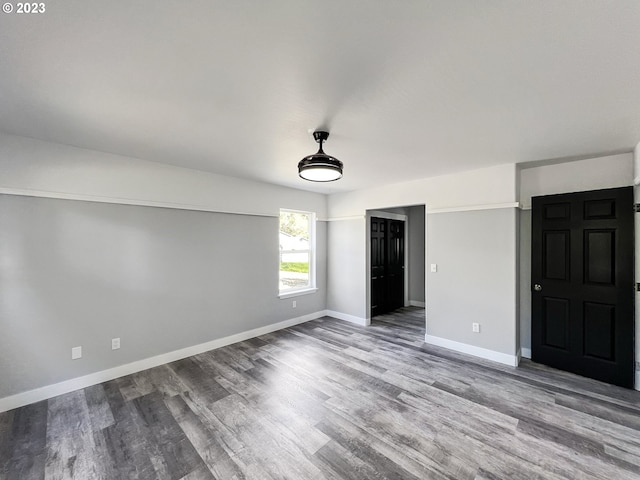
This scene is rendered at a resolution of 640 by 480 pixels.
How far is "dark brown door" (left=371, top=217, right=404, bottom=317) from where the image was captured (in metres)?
5.56

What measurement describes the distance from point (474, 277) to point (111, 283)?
454cm

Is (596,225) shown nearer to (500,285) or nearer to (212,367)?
(500,285)

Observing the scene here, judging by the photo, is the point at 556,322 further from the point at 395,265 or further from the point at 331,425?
the point at 395,265

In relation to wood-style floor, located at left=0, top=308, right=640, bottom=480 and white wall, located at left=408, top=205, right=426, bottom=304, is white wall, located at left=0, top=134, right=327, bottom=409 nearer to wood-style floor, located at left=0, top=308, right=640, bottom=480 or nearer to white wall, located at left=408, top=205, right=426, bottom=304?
wood-style floor, located at left=0, top=308, right=640, bottom=480

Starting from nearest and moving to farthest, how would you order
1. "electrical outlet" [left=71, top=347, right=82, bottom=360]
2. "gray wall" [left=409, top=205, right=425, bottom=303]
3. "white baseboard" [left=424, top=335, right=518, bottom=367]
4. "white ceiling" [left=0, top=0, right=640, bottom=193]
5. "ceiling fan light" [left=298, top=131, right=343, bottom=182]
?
"white ceiling" [left=0, top=0, right=640, bottom=193] → "ceiling fan light" [left=298, top=131, right=343, bottom=182] → "electrical outlet" [left=71, top=347, right=82, bottom=360] → "white baseboard" [left=424, top=335, right=518, bottom=367] → "gray wall" [left=409, top=205, right=425, bottom=303]

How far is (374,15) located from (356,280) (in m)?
4.33

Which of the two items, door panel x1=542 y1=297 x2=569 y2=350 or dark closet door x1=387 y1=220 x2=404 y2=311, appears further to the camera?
dark closet door x1=387 y1=220 x2=404 y2=311

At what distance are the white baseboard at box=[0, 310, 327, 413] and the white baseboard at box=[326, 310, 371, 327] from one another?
1.39 metres

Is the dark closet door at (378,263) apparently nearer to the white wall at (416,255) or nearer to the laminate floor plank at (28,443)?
the white wall at (416,255)

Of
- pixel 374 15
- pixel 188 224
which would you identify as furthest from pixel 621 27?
pixel 188 224

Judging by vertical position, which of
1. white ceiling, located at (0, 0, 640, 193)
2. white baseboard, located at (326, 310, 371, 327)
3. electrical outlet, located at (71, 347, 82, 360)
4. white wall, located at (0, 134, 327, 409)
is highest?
white ceiling, located at (0, 0, 640, 193)

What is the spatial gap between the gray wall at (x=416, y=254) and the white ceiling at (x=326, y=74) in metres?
3.79

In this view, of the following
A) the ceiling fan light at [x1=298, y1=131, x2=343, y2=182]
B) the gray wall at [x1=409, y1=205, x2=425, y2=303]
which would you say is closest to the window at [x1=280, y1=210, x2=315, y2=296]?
the ceiling fan light at [x1=298, y1=131, x2=343, y2=182]

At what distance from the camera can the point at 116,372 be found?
305 cm
